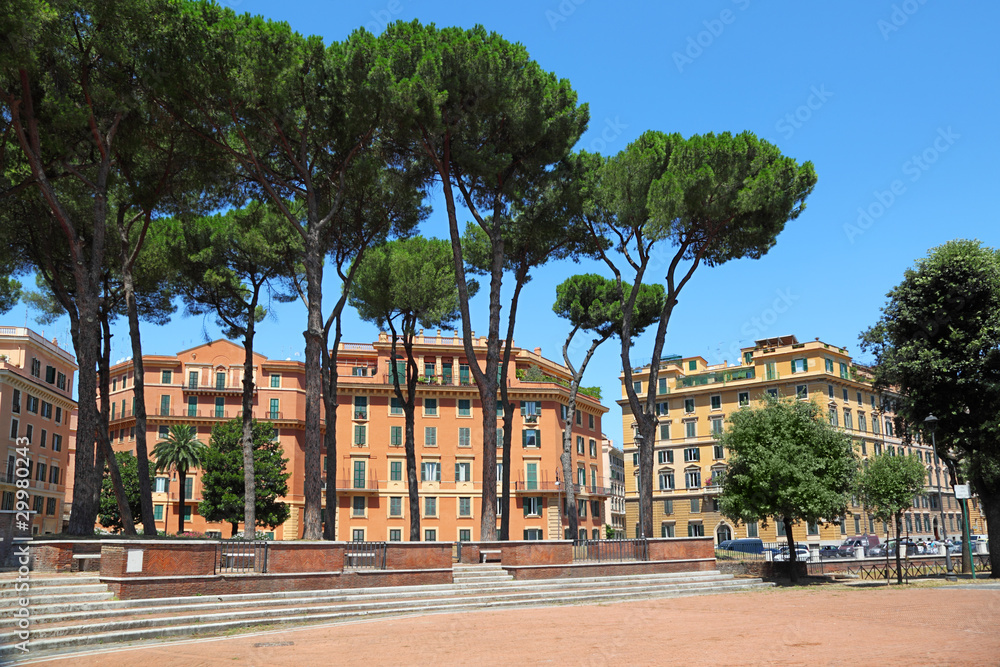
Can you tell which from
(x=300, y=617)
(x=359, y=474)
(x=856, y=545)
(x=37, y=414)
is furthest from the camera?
(x=359, y=474)

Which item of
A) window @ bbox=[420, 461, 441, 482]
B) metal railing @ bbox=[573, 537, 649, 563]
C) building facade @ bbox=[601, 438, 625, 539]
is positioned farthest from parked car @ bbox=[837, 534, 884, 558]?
building facade @ bbox=[601, 438, 625, 539]

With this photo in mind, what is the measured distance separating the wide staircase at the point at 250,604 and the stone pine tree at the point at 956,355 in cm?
1135

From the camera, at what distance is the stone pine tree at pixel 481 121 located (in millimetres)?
22047

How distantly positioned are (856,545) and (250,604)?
46.3 meters

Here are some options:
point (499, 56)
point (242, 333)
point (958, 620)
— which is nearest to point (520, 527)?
point (242, 333)

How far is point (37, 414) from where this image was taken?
52500 mm

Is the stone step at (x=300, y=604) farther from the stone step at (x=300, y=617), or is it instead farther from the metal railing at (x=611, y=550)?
the metal railing at (x=611, y=550)

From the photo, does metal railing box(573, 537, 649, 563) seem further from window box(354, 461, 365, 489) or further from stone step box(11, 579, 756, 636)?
window box(354, 461, 365, 489)

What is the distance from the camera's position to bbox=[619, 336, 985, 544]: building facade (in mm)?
64938

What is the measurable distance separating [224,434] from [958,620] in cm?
4569

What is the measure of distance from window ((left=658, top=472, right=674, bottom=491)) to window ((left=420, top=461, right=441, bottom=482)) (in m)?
22.6

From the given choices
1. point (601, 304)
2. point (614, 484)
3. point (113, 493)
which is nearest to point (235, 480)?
point (113, 493)

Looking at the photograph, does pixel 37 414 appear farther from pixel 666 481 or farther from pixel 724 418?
pixel 724 418

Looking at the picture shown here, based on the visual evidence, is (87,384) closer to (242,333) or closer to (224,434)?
(242,333)
